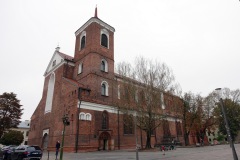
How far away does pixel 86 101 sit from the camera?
2491cm

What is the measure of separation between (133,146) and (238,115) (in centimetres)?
2974

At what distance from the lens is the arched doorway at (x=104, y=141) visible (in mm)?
25341

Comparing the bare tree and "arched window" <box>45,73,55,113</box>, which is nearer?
the bare tree

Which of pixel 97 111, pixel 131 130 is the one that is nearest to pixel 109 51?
pixel 97 111

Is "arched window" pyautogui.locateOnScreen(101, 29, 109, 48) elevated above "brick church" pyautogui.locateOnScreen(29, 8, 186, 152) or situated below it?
above

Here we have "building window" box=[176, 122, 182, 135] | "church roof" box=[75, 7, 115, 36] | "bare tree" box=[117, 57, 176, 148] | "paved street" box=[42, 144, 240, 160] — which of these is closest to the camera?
"paved street" box=[42, 144, 240, 160]

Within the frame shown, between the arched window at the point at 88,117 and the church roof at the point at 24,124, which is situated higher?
the church roof at the point at 24,124

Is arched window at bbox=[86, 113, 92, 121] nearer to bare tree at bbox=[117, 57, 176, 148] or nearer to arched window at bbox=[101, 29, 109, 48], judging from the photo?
bare tree at bbox=[117, 57, 176, 148]

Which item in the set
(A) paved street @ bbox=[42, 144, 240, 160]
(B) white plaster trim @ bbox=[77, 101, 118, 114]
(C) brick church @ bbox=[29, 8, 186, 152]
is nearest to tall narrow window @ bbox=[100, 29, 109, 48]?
(C) brick church @ bbox=[29, 8, 186, 152]

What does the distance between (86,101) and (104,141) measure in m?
6.50

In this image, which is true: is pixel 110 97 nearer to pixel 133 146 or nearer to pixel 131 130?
pixel 131 130

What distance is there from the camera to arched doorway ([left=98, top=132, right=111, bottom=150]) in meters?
25.3

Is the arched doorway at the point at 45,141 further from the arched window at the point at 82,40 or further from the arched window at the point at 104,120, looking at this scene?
the arched window at the point at 82,40

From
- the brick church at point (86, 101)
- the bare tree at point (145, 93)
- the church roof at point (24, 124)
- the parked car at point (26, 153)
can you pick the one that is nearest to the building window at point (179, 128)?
the brick church at point (86, 101)
